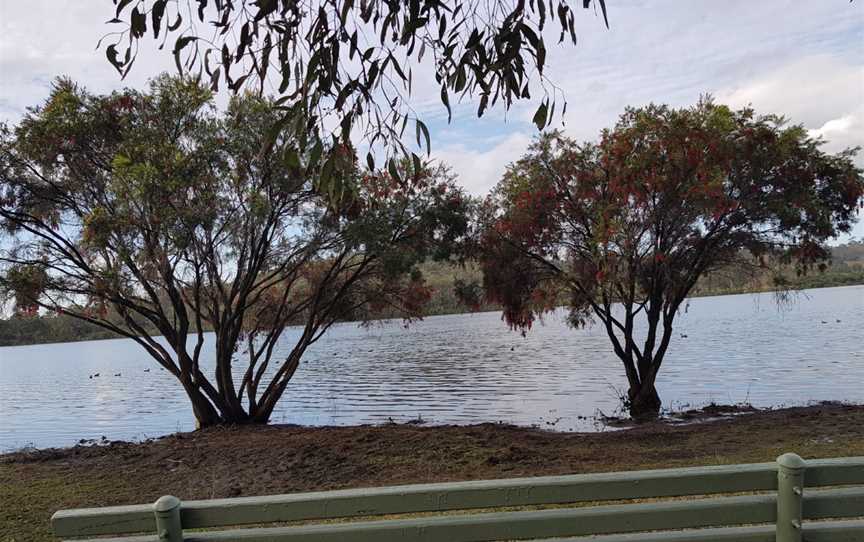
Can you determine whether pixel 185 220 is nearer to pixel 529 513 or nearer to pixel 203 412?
pixel 203 412

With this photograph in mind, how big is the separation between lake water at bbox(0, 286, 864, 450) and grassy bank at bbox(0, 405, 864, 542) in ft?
15.5

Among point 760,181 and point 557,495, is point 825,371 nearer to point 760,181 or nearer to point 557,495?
point 760,181

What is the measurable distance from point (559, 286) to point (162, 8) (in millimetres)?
14613

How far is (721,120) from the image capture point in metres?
14.4

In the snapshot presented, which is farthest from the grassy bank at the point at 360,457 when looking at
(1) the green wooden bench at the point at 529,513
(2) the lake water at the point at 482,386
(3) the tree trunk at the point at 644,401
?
(1) the green wooden bench at the point at 529,513

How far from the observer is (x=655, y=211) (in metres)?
14.6

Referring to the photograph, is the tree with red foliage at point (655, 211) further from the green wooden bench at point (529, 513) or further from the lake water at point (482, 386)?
the green wooden bench at point (529, 513)

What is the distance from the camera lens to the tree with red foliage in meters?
14.2

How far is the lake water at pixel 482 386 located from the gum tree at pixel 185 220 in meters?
3.52

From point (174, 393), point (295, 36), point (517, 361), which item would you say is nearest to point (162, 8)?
point (295, 36)

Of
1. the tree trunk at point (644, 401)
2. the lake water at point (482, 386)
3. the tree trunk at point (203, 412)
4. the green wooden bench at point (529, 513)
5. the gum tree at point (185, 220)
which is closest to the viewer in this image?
the green wooden bench at point (529, 513)

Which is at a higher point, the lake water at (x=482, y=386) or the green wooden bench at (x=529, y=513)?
the green wooden bench at (x=529, y=513)

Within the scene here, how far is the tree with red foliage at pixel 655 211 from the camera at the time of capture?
14.2m

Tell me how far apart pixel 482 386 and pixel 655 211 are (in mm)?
13739
